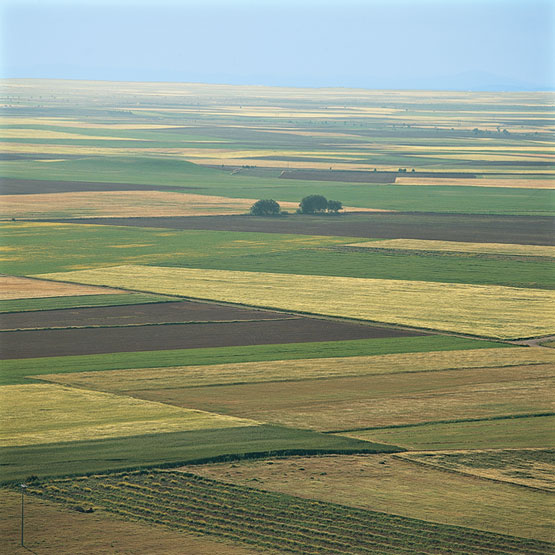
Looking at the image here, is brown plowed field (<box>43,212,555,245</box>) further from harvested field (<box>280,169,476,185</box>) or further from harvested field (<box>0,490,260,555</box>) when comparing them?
harvested field (<box>0,490,260,555</box>)

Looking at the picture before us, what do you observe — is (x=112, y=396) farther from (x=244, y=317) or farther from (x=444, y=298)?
(x=444, y=298)

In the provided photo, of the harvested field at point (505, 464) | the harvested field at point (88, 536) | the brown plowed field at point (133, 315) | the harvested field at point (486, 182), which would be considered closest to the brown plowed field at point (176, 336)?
the brown plowed field at point (133, 315)

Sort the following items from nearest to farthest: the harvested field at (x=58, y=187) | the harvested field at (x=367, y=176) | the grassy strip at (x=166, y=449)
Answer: the grassy strip at (x=166, y=449), the harvested field at (x=58, y=187), the harvested field at (x=367, y=176)

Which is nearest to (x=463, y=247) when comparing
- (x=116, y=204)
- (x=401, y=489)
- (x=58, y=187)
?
(x=116, y=204)

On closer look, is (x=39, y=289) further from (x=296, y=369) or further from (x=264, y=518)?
(x=264, y=518)

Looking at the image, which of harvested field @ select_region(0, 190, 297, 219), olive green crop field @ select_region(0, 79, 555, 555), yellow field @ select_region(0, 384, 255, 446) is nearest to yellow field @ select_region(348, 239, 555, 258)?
olive green crop field @ select_region(0, 79, 555, 555)

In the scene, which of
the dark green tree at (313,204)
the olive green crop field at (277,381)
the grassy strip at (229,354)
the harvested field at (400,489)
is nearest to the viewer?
the olive green crop field at (277,381)

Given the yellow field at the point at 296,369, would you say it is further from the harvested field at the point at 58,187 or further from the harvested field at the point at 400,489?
the harvested field at the point at 58,187
